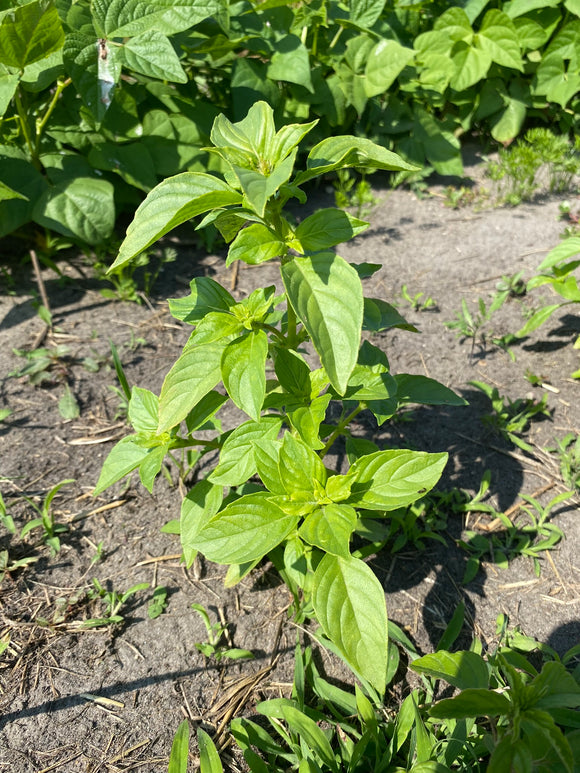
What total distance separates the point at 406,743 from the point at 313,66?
3.20 metres

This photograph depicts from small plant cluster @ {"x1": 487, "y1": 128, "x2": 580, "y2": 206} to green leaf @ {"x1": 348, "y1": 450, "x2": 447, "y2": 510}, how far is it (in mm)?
2731

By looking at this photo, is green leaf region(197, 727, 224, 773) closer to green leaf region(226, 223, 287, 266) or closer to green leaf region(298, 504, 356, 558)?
green leaf region(298, 504, 356, 558)

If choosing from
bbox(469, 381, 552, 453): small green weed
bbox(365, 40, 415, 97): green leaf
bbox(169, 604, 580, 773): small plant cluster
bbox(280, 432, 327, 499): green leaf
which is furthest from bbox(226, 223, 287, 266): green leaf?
bbox(365, 40, 415, 97): green leaf

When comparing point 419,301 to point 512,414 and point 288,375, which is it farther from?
point 288,375

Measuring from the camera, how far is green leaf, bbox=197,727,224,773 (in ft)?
4.37

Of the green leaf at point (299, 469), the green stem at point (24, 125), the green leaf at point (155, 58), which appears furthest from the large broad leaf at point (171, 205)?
the green stem at point (24, 125)

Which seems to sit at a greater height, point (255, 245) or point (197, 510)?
point (255, 245)

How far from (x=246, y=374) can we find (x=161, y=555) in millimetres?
894

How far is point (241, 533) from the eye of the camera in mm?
1250

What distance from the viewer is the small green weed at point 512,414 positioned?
7.16 feet

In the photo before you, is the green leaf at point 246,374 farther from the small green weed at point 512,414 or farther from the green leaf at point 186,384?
the small green weed at point 512,414

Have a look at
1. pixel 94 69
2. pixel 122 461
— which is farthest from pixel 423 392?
pixel 94 69

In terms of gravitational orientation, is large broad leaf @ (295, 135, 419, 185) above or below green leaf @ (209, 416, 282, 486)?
above

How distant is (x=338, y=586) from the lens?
3.99ft
